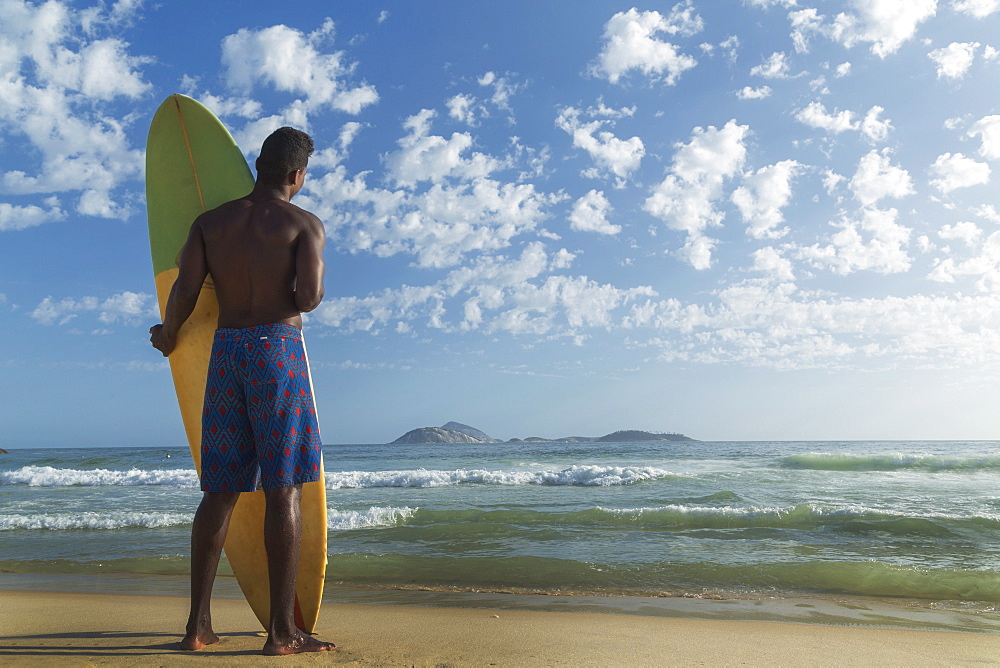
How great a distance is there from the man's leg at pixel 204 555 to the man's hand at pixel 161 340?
592mm

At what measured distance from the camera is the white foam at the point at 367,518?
228 inches

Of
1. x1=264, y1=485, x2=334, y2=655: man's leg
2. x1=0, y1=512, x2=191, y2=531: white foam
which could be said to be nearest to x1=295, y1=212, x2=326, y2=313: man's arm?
x1=264, y1=485, x2=334, y2=655: man's leg

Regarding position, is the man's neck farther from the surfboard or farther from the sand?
the sand

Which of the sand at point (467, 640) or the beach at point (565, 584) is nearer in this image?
the sand at point (467, 640)

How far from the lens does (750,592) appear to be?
11.4 ft

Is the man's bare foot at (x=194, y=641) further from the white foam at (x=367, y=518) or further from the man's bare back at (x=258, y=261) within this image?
the white foam at (x=367, y=518)

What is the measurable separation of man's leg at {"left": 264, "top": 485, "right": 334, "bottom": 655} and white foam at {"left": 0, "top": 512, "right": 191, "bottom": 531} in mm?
4922

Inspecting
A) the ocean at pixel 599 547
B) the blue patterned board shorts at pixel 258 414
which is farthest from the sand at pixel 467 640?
the ocean at pixel 599 547

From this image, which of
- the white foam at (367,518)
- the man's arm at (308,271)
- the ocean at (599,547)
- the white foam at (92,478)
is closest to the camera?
the man's arm at (308,271)

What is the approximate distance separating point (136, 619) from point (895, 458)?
21.1 m

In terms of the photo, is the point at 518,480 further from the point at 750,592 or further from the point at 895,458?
the point at 895,458

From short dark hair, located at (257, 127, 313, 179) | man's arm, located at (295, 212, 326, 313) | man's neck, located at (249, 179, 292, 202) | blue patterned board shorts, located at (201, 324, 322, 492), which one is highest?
short dark hair, located at (257, 127, 313, 179)

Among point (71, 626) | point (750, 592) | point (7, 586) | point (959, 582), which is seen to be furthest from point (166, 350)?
point (959, 582)

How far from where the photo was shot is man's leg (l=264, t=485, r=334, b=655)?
5.85ft
